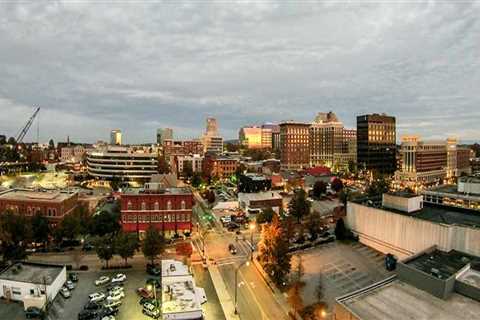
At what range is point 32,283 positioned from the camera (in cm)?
3316

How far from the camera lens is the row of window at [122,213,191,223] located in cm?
5253

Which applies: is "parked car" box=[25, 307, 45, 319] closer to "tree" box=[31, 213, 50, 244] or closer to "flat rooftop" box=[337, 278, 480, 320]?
"tree" box=[31, 213, 50, 244]

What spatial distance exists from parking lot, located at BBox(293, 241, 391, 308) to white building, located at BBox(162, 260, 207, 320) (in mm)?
11310

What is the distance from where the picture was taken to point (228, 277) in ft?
127

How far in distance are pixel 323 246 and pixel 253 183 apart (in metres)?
33.4

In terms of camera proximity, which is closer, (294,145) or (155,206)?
(155,206)

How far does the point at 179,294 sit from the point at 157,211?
2377 centimetres

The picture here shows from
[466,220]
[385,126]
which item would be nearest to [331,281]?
[466,220]

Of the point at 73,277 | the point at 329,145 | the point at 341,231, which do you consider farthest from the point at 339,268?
the point at 329,145

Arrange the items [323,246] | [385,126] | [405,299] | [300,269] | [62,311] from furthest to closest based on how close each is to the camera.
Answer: [385,126]
[323,246]
[300,269]
[62,311]
[405,299]

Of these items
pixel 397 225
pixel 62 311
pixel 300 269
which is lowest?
pixel 62 311

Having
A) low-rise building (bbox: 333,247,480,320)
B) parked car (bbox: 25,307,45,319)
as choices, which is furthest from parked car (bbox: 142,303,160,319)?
low-rise building (bbox: 333,247,480,320)

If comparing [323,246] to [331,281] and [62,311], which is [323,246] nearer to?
[331,281]

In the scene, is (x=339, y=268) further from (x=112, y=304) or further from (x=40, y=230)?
(x=40, y=230)
